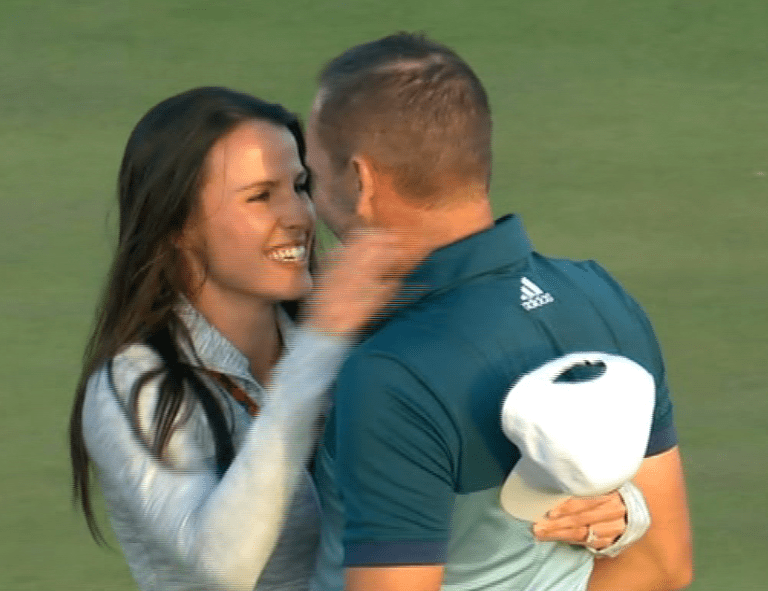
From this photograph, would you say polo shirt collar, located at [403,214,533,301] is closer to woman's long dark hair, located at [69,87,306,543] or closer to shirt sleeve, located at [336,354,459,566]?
shirt sleeve, located at [336,354,459,566]

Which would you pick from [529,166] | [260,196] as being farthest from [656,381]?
[529,166]

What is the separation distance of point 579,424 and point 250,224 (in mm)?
914

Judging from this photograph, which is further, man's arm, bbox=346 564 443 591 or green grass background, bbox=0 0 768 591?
green grass background, bbox=0 0 768 591

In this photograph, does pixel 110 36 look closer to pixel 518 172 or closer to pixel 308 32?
pixel 308 32

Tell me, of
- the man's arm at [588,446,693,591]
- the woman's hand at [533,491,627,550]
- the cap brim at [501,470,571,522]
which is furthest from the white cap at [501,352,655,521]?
the man's arm at [588,446,693,591]

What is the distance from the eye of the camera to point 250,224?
322 centimetres

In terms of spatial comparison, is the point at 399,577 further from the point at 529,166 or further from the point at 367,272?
the point at 529,166

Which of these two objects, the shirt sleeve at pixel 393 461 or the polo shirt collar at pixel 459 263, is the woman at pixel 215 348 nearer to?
the polo shirt collar at pixel 459 263

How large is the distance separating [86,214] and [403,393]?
4192mm

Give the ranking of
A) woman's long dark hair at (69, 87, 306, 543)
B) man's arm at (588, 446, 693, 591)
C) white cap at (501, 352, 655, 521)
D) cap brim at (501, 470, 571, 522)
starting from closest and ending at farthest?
white cap at (501, 352, 655, 521) < cap brim at (501, 470, 571, 522) < man's arm at (588, 446, 693, 591) < woman's long dark hair at (69, 87, 306, 543)

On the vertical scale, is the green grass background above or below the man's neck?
below

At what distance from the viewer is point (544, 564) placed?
275cm

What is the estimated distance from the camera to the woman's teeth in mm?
3244

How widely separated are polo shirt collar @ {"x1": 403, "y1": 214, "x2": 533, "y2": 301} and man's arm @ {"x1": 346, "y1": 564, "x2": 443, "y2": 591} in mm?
355
